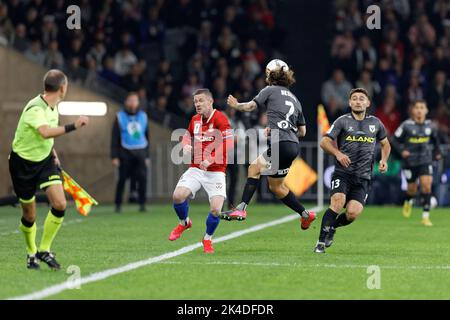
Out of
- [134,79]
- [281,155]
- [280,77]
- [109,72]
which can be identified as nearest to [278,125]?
[281,155]

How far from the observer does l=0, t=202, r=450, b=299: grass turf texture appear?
9.00 metres

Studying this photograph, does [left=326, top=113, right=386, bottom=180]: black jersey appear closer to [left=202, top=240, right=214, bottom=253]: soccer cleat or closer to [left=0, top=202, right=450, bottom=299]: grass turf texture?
[left=0, top=202, right=450, bottom=299]: grass turf texture

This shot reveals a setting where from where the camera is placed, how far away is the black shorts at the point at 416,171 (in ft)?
59.0

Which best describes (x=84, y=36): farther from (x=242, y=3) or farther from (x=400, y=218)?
(x=400, y=218)

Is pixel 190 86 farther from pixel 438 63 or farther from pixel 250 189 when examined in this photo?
pixel 250 189

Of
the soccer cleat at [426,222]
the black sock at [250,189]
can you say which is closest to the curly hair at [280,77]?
the black sock at [250,189]

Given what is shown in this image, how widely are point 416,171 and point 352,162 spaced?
6033 millimetres

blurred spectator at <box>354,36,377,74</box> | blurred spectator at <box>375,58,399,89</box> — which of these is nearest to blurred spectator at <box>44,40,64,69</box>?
blurred spectator at <box>354,36,377,74</box>

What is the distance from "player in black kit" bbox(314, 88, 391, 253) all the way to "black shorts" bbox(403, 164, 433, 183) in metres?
5.48

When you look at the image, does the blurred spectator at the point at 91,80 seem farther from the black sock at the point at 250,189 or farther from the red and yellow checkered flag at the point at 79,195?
the red and yellow checkered flag at the point at 79,195

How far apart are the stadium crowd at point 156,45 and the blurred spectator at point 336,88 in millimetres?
1469

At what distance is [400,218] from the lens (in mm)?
18859
